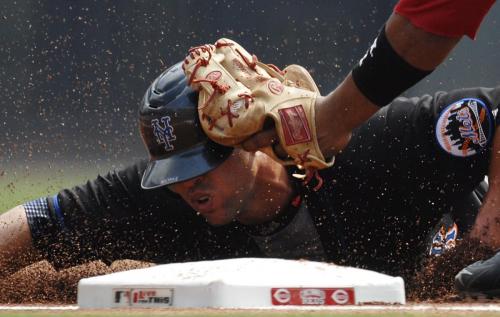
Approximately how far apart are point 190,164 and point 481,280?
113cm

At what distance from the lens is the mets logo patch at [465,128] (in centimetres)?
355

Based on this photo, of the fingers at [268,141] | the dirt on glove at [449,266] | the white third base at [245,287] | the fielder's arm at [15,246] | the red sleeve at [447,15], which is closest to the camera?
the red sleeve at [447,15]

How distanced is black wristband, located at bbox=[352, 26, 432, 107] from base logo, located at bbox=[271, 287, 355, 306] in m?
0.54

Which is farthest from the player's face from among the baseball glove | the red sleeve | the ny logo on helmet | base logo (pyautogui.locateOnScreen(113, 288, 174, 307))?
the red sleeve

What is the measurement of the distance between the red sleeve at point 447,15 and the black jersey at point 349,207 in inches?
49.9

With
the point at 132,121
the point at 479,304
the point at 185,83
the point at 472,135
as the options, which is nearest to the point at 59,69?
the point at 132,121

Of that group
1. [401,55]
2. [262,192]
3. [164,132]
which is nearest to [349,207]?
[262,192]

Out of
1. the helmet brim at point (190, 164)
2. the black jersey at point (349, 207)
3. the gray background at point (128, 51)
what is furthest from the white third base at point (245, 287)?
the gray background at point (128, 51)

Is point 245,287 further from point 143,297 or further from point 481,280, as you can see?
point 481,280

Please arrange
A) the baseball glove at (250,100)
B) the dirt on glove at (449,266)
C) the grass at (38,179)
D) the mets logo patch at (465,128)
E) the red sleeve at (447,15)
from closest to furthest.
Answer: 1. the red sleeve at (447,15)
2. the baseball glove at (250,100)
3. the dirt on glove at (449,266)
4. the mets logo patch at (465,128)
5. the grass at (38,179)

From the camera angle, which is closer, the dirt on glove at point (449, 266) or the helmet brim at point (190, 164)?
the dirt on glove at point (449, 266)

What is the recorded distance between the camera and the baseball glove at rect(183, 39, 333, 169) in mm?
2861

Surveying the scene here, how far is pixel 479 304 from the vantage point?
9.46 feet

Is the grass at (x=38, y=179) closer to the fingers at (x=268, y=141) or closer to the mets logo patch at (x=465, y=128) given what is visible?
the mets logo patch at (x=465, y=128)
